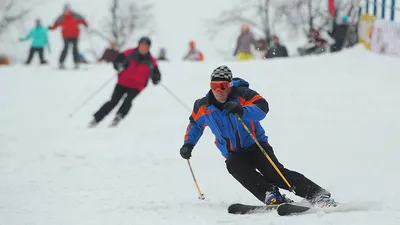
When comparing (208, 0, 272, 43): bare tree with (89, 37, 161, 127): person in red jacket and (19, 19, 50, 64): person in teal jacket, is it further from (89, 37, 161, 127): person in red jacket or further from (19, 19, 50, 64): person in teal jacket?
(89, 37, 161, 127): person in red jacket

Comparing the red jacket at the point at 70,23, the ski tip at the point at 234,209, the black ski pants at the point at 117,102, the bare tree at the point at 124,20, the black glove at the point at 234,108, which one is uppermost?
the black glove at the point at 234,108

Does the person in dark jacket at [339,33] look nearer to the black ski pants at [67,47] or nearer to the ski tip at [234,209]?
the black ski pants at [67,47]

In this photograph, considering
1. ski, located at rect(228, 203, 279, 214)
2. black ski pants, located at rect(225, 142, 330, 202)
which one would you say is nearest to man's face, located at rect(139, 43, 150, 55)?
black ski pants, located at rect(225, 142, 330, 202)

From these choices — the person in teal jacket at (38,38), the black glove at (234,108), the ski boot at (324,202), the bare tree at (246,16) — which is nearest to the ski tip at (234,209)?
the ski boot at (324,202)

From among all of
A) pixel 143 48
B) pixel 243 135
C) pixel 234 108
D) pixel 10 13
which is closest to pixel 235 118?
pixel 243 135

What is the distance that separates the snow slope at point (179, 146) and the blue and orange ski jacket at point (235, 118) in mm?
534

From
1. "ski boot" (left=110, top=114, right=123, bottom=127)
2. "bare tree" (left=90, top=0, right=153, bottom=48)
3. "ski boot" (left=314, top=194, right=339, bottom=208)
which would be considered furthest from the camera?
"bare tree" (left=90, top=0, right=153, bottom=48)

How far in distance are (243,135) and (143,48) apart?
5.69 meters

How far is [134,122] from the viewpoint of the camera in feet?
38.5

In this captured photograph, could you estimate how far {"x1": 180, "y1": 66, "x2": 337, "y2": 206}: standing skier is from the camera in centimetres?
480

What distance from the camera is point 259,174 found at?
199 inches

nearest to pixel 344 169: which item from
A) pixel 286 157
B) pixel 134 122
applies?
pixel 286 157

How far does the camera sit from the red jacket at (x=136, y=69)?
34.8 feet

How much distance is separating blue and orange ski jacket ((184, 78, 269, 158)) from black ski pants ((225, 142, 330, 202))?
0.07m
